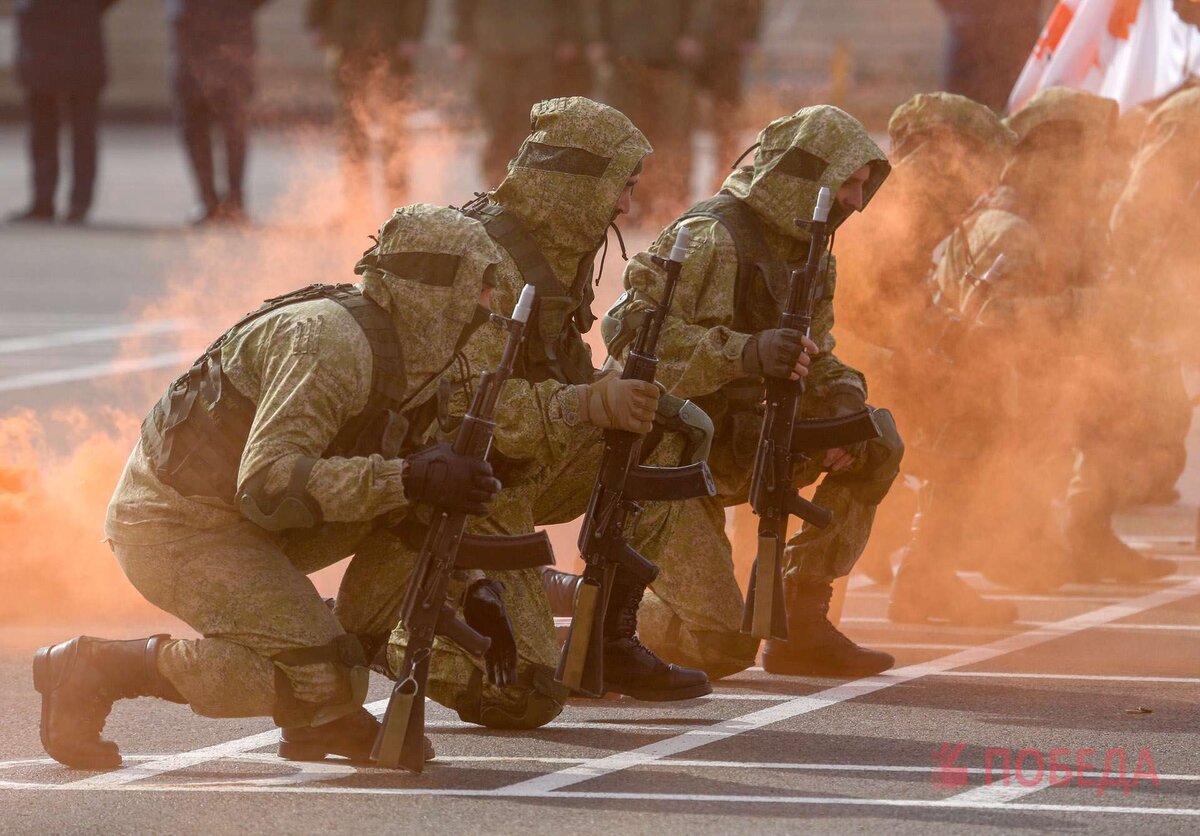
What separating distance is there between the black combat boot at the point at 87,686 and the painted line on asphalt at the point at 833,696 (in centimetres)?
93

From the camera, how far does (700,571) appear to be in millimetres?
7539

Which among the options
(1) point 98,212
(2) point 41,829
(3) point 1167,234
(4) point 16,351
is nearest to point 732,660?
(2) point 41,829

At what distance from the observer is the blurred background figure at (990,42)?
1788cm

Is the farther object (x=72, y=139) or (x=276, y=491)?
(x=72, y=139)

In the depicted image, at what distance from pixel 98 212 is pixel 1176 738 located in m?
17.4

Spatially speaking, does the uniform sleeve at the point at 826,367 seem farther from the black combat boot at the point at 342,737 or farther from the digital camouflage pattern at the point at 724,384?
the black combat boot at the point at 342,737

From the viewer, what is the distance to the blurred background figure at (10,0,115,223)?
20.0m

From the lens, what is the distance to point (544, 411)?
264 inches

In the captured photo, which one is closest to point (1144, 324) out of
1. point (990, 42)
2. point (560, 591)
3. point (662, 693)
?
point (560, 591)

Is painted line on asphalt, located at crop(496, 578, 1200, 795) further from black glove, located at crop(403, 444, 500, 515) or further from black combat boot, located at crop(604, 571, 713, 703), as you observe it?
black glove, located at crop(403, 444, 500, 515)

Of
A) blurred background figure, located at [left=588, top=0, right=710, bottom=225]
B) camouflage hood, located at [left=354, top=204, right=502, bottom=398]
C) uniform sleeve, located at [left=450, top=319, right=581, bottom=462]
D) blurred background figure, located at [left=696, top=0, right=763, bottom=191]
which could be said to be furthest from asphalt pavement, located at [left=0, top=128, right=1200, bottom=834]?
blurred background figure, located at [left=696, top=0, right=763, bottom=191]

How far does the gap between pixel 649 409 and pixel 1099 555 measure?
3255 mm

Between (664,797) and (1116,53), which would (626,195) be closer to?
(664,797)

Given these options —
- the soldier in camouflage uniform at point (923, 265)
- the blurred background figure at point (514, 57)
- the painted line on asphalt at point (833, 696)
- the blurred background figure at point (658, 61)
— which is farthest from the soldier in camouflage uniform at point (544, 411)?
the blurred background figure at point (514, 57)
